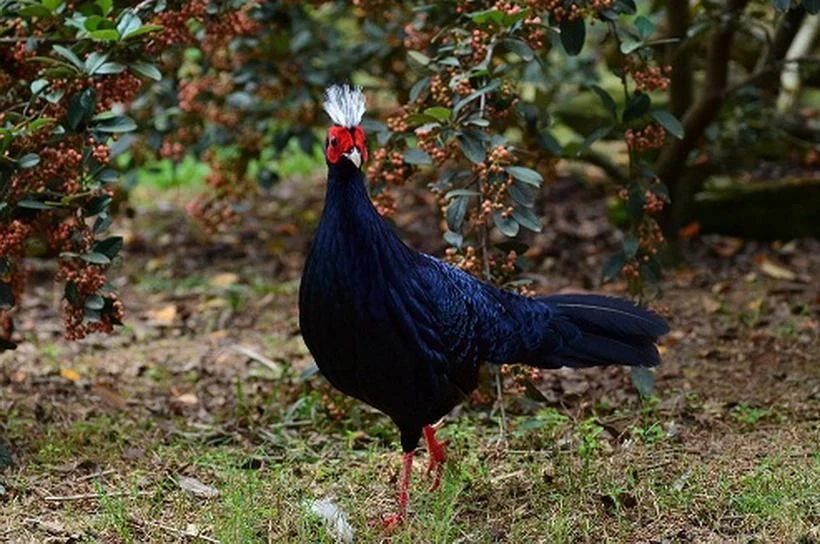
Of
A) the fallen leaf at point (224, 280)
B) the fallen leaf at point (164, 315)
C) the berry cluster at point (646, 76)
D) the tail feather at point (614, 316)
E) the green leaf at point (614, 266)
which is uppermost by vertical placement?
the berry cluster at point (646, 76)

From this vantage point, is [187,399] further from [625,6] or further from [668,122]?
[625,6]

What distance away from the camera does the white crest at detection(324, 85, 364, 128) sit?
11.7 ft

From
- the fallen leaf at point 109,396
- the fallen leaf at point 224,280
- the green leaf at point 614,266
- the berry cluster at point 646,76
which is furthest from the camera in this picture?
the fallen leaf at point 224,280

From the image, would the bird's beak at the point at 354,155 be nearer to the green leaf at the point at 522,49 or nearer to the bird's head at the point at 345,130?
the bird's head at the point at 345,130

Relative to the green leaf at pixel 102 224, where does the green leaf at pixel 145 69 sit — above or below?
above

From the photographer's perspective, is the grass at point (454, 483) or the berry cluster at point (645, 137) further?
the berry cluster at point (645, 137)

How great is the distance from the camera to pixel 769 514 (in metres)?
3.61

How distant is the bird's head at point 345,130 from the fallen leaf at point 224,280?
346 centimetres

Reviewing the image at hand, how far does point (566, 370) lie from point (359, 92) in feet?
6.99

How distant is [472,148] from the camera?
4137mm

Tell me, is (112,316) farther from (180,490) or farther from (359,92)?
(359,92)

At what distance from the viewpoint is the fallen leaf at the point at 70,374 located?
211 inches

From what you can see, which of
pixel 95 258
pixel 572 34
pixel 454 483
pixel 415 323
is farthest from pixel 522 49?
pixel 95 258

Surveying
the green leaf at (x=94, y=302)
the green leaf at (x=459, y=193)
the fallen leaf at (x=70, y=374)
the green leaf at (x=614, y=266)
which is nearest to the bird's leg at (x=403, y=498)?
the green leaf at (x=459, y=193)
